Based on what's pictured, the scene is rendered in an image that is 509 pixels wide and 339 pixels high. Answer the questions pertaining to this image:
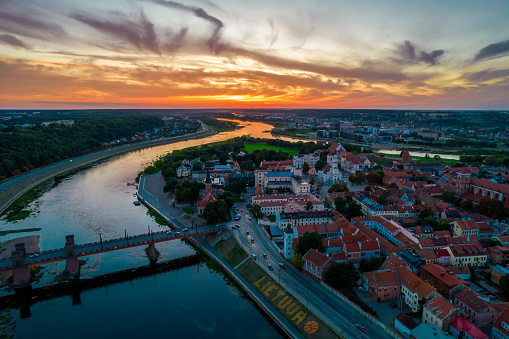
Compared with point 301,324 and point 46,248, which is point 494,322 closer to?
point 301,324

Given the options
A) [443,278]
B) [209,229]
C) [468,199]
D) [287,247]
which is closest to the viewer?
[443,278]

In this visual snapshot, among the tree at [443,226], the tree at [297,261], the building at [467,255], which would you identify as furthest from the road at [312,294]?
the tree at [443,226]

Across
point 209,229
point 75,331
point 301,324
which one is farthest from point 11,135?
point 301,324

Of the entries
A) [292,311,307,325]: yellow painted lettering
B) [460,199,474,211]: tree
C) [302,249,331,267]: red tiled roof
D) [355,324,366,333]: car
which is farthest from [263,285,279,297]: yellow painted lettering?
[460,199,474,211]: tree

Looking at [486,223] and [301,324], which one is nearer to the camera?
[301,324]

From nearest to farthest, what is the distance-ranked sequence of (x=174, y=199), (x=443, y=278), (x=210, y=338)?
1. (x=210, y=338)
2. (x=443, y=278)
3. (x=174, y=199)

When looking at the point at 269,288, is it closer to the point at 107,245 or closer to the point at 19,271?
the point at 107,245

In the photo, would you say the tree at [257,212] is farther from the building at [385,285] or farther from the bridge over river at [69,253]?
the building at [385,285]
